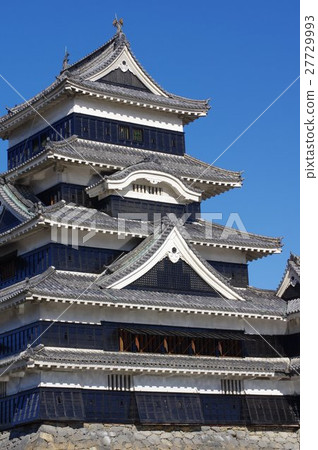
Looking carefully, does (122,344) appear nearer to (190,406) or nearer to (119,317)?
(119,317)

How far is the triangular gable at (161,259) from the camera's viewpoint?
43.6m

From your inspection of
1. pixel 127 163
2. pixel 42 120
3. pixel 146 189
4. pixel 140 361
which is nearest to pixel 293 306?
pixel 146 189

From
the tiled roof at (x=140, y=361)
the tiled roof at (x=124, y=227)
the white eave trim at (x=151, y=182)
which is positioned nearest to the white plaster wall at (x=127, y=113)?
the white eave trim at (x=151, y=182)

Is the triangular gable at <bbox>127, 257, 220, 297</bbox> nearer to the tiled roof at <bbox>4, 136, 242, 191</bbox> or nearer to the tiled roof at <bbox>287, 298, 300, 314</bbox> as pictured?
the tiled roof at <bbox>287, 298, 300, 314</bbox>

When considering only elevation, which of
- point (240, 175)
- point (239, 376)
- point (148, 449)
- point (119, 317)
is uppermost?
point (240, 175)

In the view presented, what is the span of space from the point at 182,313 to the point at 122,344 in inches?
154

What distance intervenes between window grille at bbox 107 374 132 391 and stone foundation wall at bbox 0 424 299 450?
1756 millimetres

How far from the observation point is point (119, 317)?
143ft

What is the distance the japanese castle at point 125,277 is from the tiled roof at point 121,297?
92mm

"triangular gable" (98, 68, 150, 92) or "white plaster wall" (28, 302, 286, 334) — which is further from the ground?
"triangular gable" (98, 68, 150, 92)

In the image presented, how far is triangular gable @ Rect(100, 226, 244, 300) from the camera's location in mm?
43625

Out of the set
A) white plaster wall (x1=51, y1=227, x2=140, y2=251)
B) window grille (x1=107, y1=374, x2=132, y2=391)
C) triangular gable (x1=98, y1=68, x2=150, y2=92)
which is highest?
triangular gable (x1=98, y1=68, x2=150, y2=92)

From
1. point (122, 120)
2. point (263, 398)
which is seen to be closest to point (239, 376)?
point (263, 398)

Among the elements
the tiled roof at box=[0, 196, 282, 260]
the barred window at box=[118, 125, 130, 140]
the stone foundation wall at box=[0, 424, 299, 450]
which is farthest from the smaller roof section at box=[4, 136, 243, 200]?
the stone foundation wall at box=[0, 424, 299, 450]
